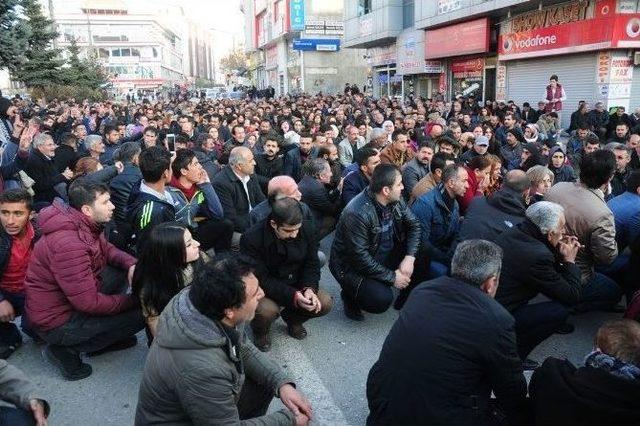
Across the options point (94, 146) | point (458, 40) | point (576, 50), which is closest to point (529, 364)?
point (94, 146)

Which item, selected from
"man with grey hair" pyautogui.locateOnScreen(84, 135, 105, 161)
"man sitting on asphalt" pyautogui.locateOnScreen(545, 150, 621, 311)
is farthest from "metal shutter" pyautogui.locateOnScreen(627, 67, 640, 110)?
"man with grey hair" pyautogui.locateOnScreen(84, 135, 105, 161)

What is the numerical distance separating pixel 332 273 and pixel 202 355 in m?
2.72

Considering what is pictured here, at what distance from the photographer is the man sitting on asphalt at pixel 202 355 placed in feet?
7.07

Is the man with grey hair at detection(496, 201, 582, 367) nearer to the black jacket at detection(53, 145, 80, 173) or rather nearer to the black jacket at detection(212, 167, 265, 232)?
the black jacket at detection(212, 167, 265, 232)

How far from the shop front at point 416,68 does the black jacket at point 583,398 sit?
2493cm

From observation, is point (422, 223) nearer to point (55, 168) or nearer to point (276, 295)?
point (276, 295)

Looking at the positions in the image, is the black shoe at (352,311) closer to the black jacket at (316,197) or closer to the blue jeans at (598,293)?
the black jacket at (316,197)

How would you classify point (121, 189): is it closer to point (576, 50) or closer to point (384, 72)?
point (576, 50)

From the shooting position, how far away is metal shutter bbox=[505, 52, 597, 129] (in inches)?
657

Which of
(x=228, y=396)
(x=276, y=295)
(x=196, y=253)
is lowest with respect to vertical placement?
(x=276, y=295)

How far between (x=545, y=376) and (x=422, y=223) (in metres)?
2.83

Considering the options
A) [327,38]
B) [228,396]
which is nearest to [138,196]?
[228,396]

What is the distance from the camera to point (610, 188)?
6.10 metres

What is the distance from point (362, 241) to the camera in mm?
4461
